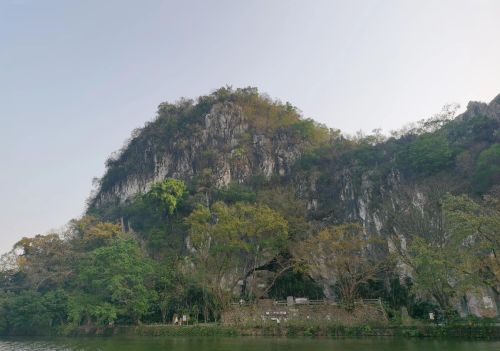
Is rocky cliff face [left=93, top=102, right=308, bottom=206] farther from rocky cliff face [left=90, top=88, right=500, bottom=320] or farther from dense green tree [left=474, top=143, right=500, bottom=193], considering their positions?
dense green tree [left=474, top=143, right=500, bottom=193]

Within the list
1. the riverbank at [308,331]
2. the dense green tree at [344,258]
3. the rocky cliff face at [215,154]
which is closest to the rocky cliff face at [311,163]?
the rocky cliff face at [215,154]

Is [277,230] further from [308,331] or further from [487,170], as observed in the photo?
[487,170]

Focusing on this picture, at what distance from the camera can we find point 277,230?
119 ft

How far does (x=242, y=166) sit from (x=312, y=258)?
74.3ft

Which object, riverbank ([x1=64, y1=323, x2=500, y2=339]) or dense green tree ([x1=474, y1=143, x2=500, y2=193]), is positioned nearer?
riverbank ([x1=64, y1=323, x2=500, y2=339])

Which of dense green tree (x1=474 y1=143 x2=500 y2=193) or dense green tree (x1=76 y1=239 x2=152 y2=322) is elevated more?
dense green tree (x1=474 y1=143 x2=500 y2=193)

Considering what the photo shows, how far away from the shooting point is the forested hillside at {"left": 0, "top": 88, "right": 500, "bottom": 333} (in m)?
31.5

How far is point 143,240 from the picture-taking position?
49.2m

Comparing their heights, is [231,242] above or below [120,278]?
above

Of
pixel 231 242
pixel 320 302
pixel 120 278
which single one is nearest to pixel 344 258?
pixel 320 302

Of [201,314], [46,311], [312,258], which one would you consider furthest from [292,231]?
[46,311]

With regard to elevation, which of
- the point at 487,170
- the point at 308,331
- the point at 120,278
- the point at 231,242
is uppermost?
the point at 487,170

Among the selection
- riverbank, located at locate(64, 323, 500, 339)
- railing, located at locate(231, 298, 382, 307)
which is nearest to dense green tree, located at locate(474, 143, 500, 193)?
railing, located at locate(231, 298, 382, 307)

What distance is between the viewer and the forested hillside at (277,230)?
1241 inches
